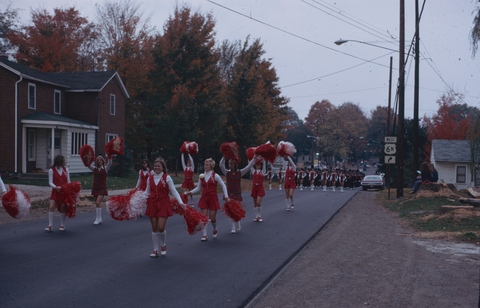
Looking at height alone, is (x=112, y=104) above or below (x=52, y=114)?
above

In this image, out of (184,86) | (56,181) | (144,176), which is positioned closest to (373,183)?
(184,86)

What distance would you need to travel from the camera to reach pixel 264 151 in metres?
13.5

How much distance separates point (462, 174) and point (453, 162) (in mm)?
1475

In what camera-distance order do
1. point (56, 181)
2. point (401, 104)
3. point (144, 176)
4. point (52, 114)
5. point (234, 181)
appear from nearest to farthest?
point (56, 181)
point (234, 181)
point (144, 176)
point (401, 104)
point (52, 114)

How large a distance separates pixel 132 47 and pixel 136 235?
36935mm

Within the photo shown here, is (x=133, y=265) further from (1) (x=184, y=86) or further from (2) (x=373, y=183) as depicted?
(2) (x=373, y=183)

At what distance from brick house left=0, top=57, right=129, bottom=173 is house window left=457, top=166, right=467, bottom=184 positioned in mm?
28662

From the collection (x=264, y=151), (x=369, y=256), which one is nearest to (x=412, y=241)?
(x=369, y=256)

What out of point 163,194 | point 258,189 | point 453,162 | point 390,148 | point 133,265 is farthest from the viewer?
point 453,162

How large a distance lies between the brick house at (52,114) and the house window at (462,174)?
1128 inches

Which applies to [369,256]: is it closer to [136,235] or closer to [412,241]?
[412,241]

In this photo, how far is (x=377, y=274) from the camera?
890 centimetres

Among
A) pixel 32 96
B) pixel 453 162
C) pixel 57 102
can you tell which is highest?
pixel 32 96

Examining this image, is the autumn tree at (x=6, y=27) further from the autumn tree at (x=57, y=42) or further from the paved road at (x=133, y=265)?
the paved road at (x=133, y=265)
